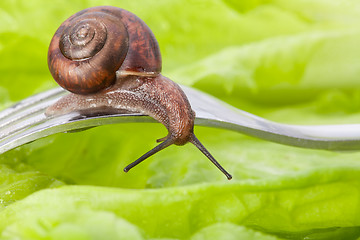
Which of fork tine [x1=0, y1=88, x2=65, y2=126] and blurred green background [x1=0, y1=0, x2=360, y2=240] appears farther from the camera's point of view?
fork tine [x1=0, y1=88, x2=65, y2=126]

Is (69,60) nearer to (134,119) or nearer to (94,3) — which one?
(134,119)

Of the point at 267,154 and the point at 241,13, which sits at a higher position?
the point at 241,13

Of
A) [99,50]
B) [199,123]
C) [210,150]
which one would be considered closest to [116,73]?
[99,50]

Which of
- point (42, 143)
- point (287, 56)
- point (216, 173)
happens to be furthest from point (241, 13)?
point (42, 143)

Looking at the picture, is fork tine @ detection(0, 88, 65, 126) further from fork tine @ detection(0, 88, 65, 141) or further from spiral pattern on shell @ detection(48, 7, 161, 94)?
spiral pattern on shell @ detection(48, 7, 161, 94)

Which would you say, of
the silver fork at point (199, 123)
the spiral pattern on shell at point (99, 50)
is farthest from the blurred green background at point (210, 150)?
the spiral pattern on shell at point (99, 50)

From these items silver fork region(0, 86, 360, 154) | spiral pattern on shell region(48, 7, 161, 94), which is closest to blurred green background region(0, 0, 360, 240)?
silver fork region(0, 86, 360, 154)

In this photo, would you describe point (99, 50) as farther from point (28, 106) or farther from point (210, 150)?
point (210, 150)
